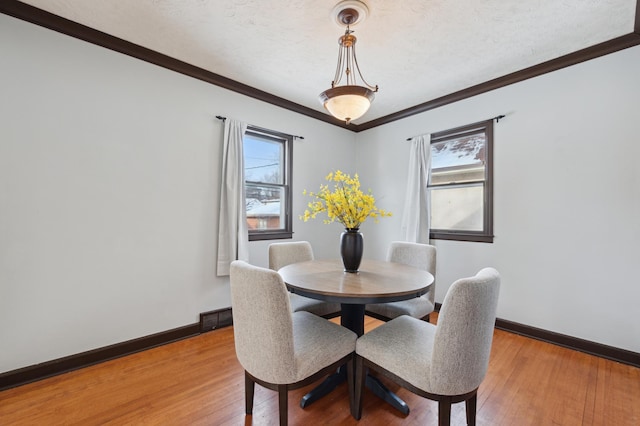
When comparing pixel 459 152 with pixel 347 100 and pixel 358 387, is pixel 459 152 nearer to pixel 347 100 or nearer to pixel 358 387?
pixel 347 100

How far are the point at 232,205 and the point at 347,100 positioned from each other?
166 centimetres

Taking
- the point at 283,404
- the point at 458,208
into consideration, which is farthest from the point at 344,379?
the point at 458,208

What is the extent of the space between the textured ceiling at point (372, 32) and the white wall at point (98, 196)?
1.19 ft

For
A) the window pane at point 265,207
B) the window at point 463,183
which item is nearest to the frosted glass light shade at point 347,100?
the window pane at point 265,207

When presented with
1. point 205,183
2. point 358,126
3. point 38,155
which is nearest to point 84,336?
point 38,155

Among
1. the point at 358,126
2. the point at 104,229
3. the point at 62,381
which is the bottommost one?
the point at 62,381

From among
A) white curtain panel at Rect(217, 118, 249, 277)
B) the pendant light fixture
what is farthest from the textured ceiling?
white curtain panel at Rect(217, 118, 249, 277)

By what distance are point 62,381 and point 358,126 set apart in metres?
4.27

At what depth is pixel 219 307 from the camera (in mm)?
2908

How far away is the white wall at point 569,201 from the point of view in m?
2.26

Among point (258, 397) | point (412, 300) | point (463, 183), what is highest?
point (463, 183)

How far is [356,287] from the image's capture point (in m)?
1.57

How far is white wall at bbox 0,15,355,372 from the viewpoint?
1.93 meters

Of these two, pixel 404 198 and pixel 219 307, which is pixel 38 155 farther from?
pixel 404 198
